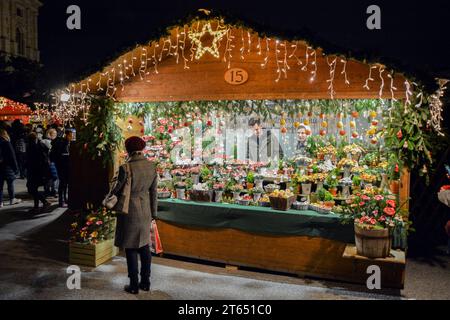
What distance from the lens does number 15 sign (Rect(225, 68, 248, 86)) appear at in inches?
236

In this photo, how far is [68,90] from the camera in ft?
22.1

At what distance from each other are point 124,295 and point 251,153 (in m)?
4.61

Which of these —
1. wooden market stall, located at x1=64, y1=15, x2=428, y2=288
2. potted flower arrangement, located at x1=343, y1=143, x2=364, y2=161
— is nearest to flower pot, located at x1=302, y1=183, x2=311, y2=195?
wooden market stall, located at x1=64, y1=15, x2=428, y2=288

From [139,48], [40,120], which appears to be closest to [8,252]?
[139,48]

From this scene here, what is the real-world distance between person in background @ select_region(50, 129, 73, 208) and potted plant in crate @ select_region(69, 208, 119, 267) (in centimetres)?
404

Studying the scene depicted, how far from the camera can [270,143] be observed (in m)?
8.52

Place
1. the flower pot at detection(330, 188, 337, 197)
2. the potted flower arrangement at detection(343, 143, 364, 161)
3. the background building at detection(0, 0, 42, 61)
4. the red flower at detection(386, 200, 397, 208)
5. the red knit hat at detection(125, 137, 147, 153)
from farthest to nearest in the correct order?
the background building at detection(0, 0, 42, 61) < the potted flower arrangement at detection(343, 143, 364, 161) < the flower pot at detection(330, 188, 337, 197) < the red flower at detection(386, 200, 397, 208) < the red knit hat at detection(125, 137, 147, 153)

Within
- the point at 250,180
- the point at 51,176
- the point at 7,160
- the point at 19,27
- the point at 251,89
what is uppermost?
the point at 19,27

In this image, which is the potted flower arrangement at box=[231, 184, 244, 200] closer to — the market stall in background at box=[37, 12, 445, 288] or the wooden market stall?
the market stall in background at box=[37, 12, 445, 288]

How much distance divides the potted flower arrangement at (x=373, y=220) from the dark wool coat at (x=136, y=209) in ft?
8.47

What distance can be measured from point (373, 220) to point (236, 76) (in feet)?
9.25

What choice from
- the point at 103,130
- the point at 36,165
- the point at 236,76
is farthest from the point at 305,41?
the point at 36,165

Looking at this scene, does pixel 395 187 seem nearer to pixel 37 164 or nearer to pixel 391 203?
pixel 391 203
